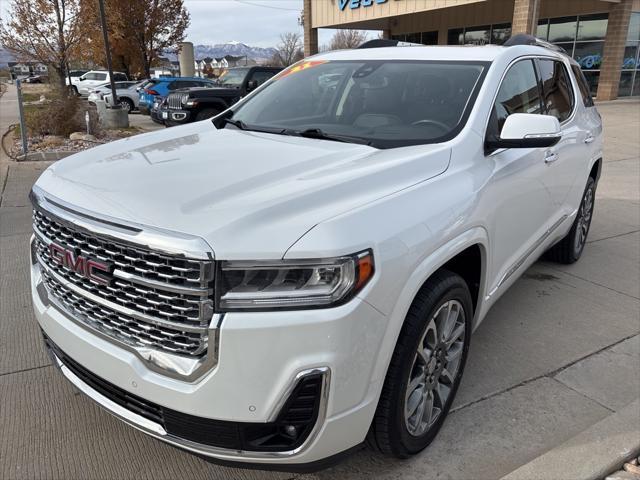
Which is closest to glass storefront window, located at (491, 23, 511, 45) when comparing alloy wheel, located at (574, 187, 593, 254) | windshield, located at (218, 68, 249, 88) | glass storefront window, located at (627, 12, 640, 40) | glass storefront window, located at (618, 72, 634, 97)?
glass storefront window, located at (627, 12, 640, 40)

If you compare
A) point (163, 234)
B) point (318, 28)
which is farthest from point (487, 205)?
point (318, 28)

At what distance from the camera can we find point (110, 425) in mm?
2672

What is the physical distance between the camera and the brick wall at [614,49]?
67.9 ft

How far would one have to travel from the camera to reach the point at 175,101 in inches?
516

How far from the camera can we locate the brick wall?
20688 mm

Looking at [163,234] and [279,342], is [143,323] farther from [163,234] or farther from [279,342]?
[279,342]

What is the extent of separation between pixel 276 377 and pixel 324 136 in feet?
5.33

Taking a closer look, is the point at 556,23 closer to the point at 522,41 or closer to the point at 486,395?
the point at 522,41

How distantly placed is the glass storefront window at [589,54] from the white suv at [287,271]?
2246 cm

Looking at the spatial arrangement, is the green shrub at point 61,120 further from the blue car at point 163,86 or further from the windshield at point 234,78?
the blue car at point 163,86

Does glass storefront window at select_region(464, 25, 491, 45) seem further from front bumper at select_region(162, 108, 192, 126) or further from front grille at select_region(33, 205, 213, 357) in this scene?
front grille at select_region(33, 205, 213, 357)

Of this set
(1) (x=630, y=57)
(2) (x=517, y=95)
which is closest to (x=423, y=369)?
(2) (x=517, y=95)

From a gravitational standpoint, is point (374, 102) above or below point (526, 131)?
above

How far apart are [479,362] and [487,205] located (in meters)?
1.17
